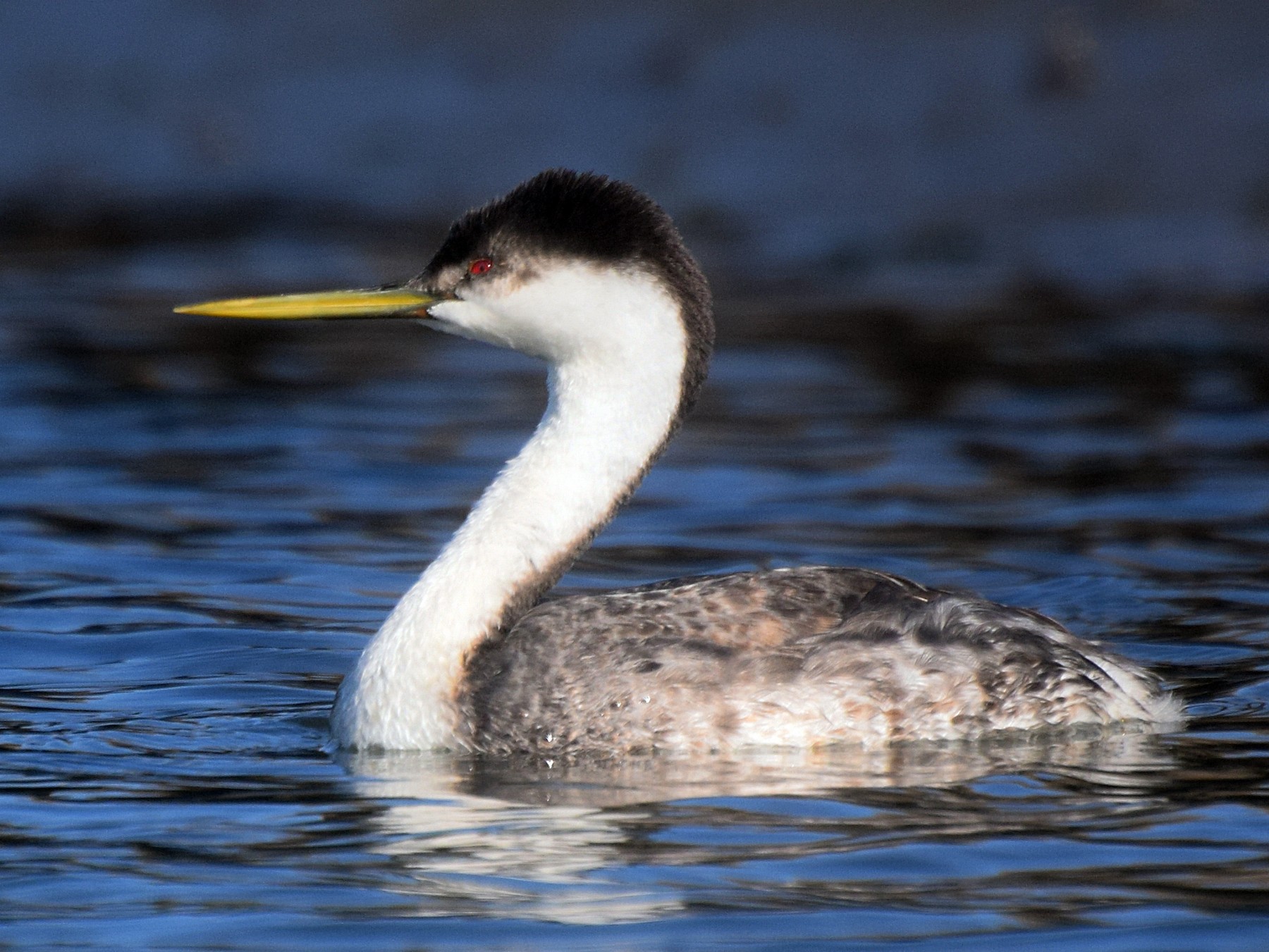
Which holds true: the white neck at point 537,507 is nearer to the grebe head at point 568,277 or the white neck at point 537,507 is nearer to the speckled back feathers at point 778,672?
the grebe head at point 568,277

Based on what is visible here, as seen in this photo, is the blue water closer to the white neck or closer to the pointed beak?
the white neck

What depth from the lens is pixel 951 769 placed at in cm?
777

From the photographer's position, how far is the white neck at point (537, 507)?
8.04m

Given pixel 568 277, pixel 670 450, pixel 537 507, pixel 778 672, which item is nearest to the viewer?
pixel 778 672

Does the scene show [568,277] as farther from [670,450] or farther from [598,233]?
[670,450]

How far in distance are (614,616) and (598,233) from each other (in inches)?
48.9

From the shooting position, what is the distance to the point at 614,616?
8.20 metres

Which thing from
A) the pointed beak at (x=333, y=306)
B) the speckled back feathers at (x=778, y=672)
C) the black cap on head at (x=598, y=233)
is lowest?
the speckled back feathers at (x=778, y=672)

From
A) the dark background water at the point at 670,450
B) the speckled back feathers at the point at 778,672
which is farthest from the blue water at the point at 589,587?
the speckled back feathers at the point at 778,672

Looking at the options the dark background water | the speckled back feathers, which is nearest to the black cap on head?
the speckled back feathers

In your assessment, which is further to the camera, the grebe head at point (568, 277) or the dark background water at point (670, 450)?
the grebe head at point (568, 277)

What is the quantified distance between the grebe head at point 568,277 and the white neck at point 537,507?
0.01 m

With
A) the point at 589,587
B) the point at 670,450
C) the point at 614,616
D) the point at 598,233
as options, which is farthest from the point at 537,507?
the point at 670,450

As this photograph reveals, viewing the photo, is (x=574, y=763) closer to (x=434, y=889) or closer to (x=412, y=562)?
(x=434, y=889)
